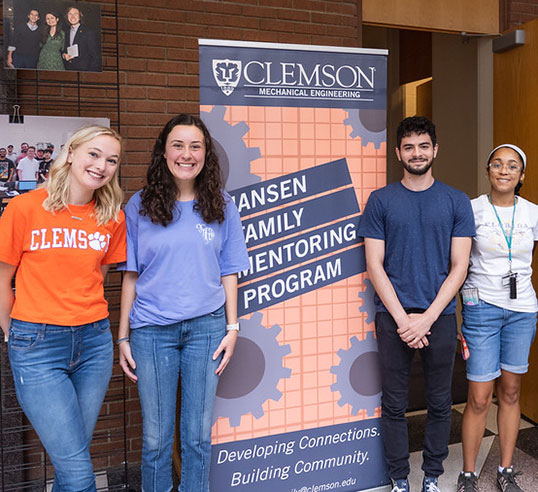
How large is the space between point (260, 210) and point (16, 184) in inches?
36.6

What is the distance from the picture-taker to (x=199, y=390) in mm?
1926

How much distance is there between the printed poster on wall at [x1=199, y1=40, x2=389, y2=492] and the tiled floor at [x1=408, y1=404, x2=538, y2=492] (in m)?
0.36

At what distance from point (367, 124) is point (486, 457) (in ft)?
5.88

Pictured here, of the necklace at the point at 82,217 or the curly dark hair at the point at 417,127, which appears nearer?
the necklace at the point at 82,217

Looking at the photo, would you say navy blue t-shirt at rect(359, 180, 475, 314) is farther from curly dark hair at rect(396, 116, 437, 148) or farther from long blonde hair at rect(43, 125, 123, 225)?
long blonde hair at rect(43, 125, 123, 225)

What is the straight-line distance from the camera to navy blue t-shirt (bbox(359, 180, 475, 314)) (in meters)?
2.17

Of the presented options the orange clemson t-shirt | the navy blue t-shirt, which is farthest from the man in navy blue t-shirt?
the orange clemson t-shirt

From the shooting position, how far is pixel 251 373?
2221 mm

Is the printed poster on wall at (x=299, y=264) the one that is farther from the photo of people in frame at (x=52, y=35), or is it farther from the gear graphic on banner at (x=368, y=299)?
the photo of people in frame at (x=52, y=35)

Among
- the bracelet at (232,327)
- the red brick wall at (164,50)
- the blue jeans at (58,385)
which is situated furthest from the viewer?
the red brick wall at (164,50)

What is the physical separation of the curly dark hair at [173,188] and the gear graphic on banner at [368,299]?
0.77 metres

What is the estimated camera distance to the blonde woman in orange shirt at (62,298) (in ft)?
5.31

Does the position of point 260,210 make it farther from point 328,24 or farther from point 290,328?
point 328,24

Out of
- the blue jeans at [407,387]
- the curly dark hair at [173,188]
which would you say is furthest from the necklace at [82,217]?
the blue jeans at [407,387]
